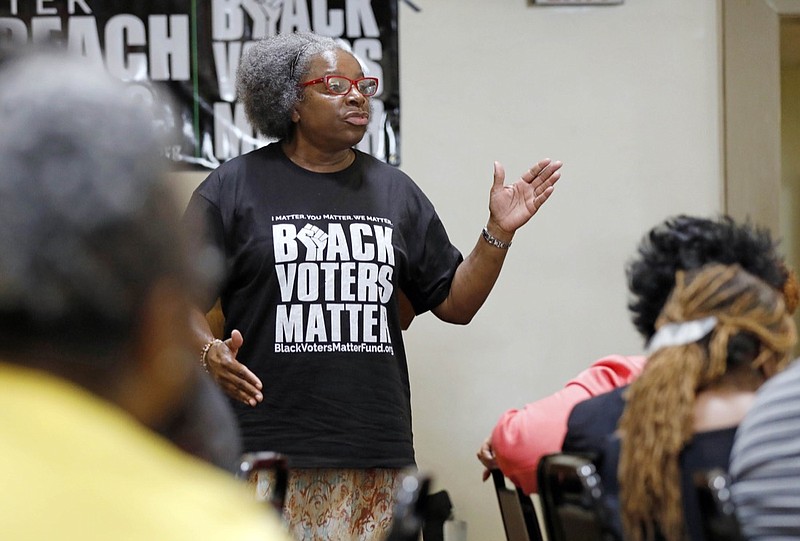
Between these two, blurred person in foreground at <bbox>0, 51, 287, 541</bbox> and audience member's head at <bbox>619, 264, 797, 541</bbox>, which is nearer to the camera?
blurred person in foreground at <bbox>0, 51, 287, 541</bbox>

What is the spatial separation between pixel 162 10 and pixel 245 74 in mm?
862

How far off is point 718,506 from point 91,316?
864 millimetres

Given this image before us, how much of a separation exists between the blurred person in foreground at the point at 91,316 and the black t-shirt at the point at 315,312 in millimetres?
1814

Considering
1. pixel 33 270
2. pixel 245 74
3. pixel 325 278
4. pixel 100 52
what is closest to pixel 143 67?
pixel 100 52

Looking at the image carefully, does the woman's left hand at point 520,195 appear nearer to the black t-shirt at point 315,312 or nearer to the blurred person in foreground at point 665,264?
the black t-shirt at point 315,312

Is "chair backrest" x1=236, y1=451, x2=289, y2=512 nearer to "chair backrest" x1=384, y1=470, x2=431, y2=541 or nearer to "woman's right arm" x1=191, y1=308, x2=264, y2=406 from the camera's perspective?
"chair backrest" x1=384, y1=470, x2=431, y2=541

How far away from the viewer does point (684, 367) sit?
62.2 inches

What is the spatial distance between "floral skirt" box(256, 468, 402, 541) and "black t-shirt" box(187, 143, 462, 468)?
4cm

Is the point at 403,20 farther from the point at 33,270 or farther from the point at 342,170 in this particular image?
the point at 33,270

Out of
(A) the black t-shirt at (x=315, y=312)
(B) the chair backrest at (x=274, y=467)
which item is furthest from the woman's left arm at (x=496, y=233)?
(B) the chair backrest at (x=274, y=467)

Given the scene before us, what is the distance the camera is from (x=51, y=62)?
2.56 ft

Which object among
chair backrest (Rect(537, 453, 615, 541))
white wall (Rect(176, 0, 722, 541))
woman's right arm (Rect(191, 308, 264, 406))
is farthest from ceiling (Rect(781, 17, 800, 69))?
chair backrest (Rect(537, 453, 615, 541))

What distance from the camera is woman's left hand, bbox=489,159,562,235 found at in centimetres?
279

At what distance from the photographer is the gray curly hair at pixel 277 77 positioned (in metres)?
2.87
